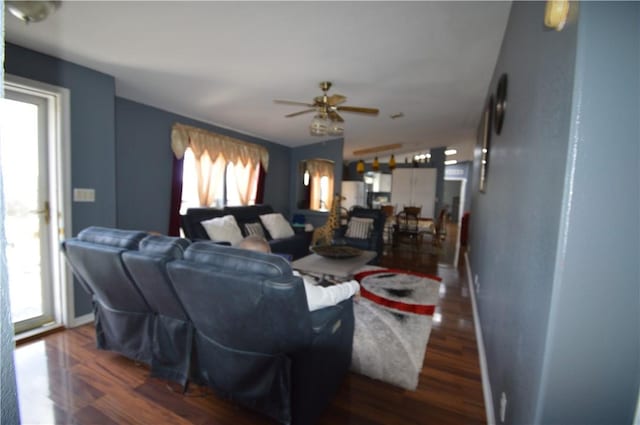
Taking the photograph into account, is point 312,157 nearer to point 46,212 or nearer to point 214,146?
point 214,146

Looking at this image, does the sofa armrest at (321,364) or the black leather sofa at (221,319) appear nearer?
the black leather sofa at (221,319)

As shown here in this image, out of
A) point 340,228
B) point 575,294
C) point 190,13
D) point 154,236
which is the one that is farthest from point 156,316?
point 340,228

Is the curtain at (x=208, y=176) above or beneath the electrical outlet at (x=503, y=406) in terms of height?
above

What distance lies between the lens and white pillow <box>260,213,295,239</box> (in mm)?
4715

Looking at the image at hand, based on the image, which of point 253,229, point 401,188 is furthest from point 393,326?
point 401,188

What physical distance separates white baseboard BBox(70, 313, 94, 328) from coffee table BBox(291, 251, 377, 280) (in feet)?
6.55

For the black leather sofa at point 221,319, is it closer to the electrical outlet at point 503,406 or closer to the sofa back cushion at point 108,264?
the sofa back cushion at point 108,264

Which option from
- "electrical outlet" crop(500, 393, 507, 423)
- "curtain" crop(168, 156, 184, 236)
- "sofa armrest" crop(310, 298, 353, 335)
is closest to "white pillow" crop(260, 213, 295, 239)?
"curtain" crop(168, 156, 184, 236)

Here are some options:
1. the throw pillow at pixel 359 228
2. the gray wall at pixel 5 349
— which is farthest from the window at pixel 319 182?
the gray wall at pixel 5 349

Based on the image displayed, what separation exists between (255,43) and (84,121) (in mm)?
1754

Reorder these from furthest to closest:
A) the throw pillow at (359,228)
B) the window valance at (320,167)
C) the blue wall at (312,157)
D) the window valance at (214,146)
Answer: the window valance at (320,167) → the blue wall at (312,157) → the throw pillow at (359,228) → the window valance at (214,146)

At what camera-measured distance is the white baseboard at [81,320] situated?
2617 mm

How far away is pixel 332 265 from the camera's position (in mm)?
3297

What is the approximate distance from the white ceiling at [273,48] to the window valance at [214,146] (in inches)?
12.5
